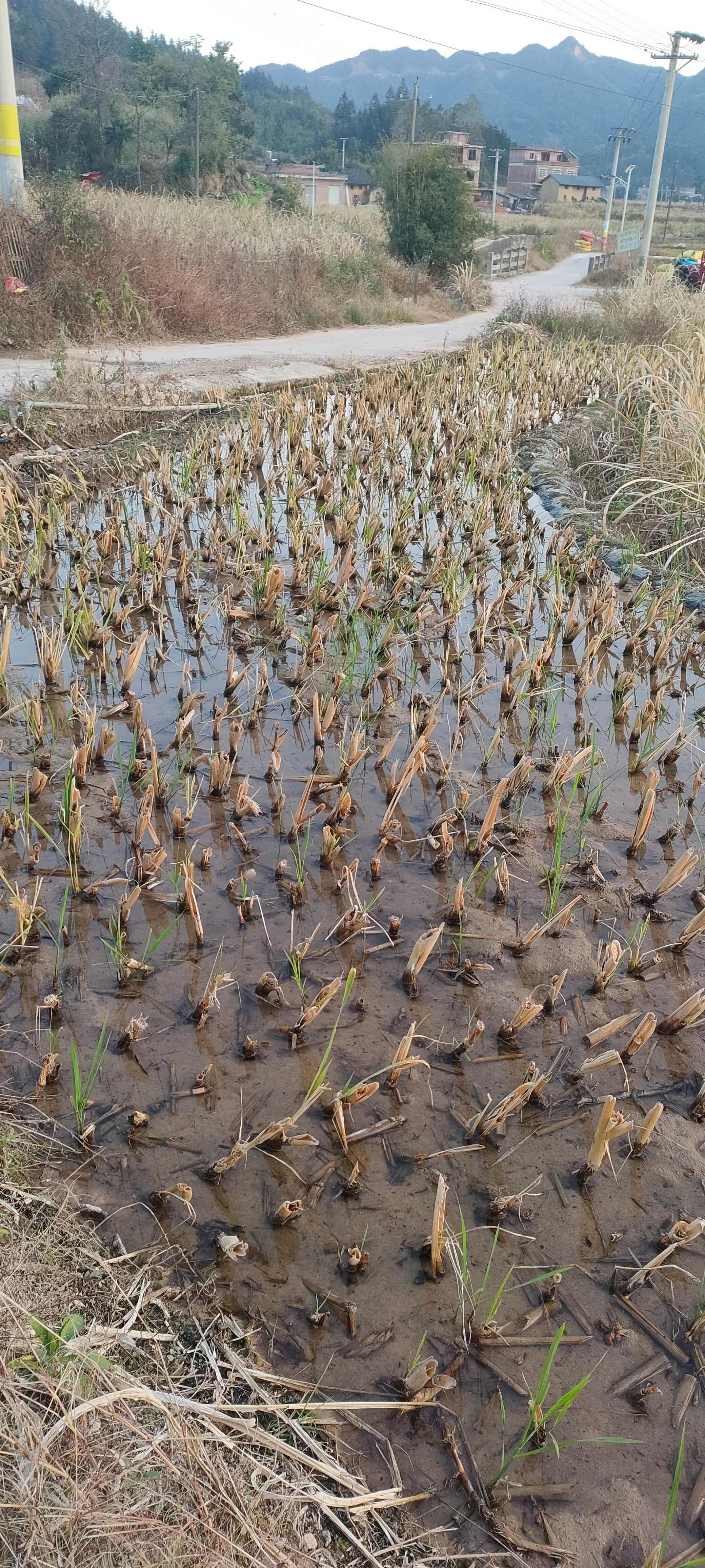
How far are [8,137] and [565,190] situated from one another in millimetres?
99420

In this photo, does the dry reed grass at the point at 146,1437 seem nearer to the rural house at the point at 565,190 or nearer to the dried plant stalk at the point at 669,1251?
the dried plant stalk at the point at 669,1251

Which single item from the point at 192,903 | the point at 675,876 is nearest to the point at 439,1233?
the point at 192,903

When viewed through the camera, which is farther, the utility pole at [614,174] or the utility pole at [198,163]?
the utility pole at [614,174]

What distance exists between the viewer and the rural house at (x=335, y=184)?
61.4 meters

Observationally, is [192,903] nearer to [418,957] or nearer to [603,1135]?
[418,957]

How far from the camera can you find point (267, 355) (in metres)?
13.1

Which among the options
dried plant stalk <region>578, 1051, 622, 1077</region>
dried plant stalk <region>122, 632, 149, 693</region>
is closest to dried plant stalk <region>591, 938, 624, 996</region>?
dried plant stalk <region>578, 1051, 622, 1077</region>

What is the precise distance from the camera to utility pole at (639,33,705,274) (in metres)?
25.6

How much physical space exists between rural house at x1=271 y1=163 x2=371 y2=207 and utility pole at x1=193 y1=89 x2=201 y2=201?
18.0m

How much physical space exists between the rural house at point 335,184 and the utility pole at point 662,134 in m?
28.6

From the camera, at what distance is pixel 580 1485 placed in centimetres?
175

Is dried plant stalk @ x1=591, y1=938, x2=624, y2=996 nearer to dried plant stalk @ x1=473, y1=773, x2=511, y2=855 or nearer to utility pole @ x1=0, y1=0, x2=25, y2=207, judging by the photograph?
dried plant stalk @ x1=473, y1=773, x2=511, y2=855

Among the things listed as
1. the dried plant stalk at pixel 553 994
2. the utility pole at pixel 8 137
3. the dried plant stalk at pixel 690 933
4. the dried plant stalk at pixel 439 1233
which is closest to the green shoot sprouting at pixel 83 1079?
the dried plant stalk at pixel 439 1233

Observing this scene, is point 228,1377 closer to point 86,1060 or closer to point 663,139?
point 86,1060
